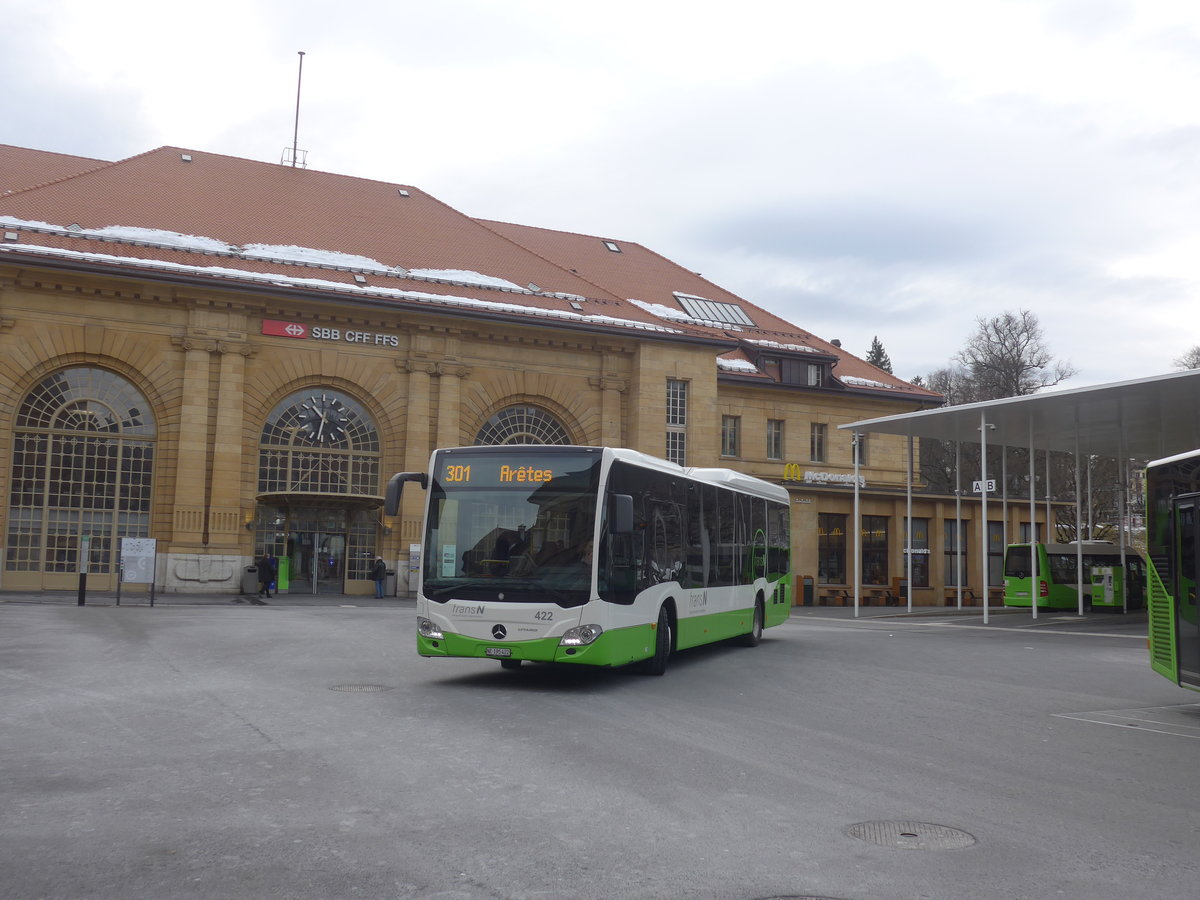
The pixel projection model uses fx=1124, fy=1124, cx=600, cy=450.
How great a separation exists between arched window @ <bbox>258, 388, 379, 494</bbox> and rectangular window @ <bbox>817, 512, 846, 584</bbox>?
63.7 feet

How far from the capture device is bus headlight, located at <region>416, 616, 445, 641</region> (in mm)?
13422

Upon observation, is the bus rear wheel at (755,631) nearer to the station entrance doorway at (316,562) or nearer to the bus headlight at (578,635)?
the bus headlight at (578,635)

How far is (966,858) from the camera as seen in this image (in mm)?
6316

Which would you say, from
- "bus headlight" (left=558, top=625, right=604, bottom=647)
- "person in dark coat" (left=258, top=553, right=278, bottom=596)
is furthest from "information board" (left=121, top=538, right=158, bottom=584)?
"bus headlight" (left=558, top=625, right=604, bottom=647)

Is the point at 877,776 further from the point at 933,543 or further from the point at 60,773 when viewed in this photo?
the point at 933,543

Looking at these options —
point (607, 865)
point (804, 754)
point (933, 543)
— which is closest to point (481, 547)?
point (804, 754)

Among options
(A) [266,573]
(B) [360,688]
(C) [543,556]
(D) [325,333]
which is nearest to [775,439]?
(D) [325,333]

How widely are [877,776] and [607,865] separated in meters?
3.44

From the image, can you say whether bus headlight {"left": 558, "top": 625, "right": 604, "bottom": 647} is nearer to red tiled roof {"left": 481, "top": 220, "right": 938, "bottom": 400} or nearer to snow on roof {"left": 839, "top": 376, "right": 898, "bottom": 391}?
red tiled roof {"left": 481, "top": 220, "right": 938, "bottom": 400}

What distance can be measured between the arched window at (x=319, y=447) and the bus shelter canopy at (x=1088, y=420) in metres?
17.4

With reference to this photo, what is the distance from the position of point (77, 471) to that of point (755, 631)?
84.1 feet

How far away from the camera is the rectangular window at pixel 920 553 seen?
5012 cm

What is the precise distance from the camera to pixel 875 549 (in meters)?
49.6

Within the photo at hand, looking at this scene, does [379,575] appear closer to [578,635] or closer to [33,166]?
[33,166]
